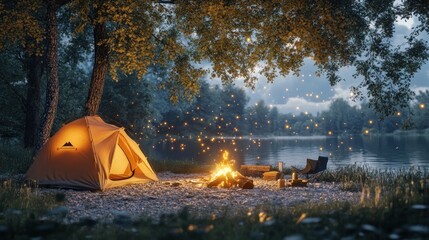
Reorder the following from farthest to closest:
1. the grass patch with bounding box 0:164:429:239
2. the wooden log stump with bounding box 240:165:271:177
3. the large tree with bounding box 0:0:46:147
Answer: the large tree with bounding box 0:0:46:147, the wooden log stump with bounding box 240:165:271:177, the grass patch with bounding box 0:164:429:239

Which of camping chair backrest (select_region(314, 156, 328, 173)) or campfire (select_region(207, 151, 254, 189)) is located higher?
camping chair backrest (select_region(314, 156, 328, 173))

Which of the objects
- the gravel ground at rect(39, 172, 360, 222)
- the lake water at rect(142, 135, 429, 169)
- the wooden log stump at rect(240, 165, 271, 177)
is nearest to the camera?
the gravel ground at rect(39, 172, 360, 222)

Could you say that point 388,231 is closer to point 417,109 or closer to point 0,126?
point 0,126

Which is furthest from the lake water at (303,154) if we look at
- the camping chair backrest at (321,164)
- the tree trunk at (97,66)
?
the camping chair backrest at (321,164)

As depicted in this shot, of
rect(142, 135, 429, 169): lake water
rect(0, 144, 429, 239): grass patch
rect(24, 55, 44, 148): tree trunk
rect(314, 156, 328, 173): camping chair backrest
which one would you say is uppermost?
rect(24, 55, 44, 148): tree trunk

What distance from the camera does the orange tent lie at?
14234 millimetres

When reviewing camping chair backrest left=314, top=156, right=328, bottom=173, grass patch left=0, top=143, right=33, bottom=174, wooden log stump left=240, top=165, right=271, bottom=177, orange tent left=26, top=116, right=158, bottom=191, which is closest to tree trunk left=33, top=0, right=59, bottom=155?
grass patch left=0, top=143, right=33, bottom=174

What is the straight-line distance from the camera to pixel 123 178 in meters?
15.4

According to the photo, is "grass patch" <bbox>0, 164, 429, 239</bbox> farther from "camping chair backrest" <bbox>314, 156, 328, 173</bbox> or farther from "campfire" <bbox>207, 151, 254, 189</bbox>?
"camping chair backrest" <bbox>314, 156, 328, 173</bbox>

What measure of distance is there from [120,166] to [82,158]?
1.91 meters

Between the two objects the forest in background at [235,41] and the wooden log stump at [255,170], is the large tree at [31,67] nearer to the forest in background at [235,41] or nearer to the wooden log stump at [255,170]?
the forest in background at [235,41]

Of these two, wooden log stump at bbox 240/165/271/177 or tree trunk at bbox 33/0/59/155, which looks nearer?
tree trunk at bbox 33/0/59/155

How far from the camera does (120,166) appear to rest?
53.2ft

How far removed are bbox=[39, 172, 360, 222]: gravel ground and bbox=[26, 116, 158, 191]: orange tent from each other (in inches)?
21.0
